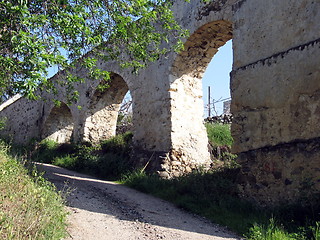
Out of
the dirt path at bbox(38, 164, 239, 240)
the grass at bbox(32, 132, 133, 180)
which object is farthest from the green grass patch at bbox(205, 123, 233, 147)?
the dirt path at bbox(38, 164, 239, 240)

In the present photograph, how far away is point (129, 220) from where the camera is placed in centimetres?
402

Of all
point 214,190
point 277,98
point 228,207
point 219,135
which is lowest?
point 228,207

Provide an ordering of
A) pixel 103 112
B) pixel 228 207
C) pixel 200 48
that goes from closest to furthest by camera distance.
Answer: pixel 228 207 → pixel 200 48 → pixel 103 112

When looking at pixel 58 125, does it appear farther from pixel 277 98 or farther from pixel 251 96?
pixel 277 98

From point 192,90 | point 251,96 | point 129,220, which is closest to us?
point 129,220

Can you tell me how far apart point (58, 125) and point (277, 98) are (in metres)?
10.5

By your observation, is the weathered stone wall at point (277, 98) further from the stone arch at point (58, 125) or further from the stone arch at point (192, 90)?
the stone arch at point (58, 125)

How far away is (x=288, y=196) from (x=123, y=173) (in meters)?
4.07

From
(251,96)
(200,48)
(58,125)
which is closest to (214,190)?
(251,96)

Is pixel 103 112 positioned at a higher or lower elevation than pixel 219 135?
higher

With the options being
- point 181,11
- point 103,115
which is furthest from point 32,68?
point 103,115

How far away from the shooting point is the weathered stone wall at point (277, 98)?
439 centimetres

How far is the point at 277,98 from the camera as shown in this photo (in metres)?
4.82

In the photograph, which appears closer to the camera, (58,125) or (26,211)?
(26,211)
